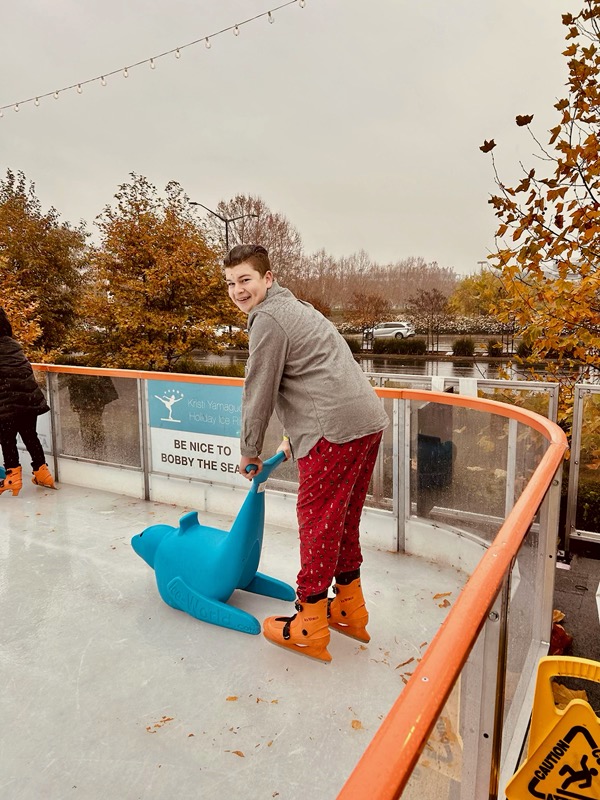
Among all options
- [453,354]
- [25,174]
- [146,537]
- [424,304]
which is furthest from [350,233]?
[146,537]

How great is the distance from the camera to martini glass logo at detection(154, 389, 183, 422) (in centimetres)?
449

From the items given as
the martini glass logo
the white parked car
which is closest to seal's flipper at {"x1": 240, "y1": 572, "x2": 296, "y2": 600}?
the martini glass logo

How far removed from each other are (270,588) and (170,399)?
198 cm

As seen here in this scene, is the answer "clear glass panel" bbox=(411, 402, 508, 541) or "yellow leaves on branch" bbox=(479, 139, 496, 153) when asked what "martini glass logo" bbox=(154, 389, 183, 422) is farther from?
"yellow leaves on branch" bbox=(479, 139, 496, 153)

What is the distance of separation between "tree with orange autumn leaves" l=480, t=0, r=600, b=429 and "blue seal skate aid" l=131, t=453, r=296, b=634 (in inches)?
77.9

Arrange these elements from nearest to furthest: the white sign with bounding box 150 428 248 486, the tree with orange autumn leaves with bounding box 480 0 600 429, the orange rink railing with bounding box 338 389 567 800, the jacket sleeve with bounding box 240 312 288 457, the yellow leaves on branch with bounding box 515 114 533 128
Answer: the orange rink railing with bounding box 338 389 567 800, the jacket sleeve with bounding box 240 312 288 457, the yellow leaves on branch with bounding box 515 114 533 128, the tree with orange autumn leaves with bounding box 480 0 600 429, the white sign with bounding box 150 428 248 486

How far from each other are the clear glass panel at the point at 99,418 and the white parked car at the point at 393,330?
30.3 m

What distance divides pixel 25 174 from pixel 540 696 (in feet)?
57.2

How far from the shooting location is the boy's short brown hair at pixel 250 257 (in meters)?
2.31

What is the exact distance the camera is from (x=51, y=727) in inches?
84.0

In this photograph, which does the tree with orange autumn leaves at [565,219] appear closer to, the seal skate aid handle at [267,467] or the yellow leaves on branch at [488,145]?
the yellow leaves on branch at [488,145]

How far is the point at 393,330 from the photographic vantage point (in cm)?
3494

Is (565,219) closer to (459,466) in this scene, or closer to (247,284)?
(459,466)

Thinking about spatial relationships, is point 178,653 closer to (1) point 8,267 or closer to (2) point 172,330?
(2) point 172,330
